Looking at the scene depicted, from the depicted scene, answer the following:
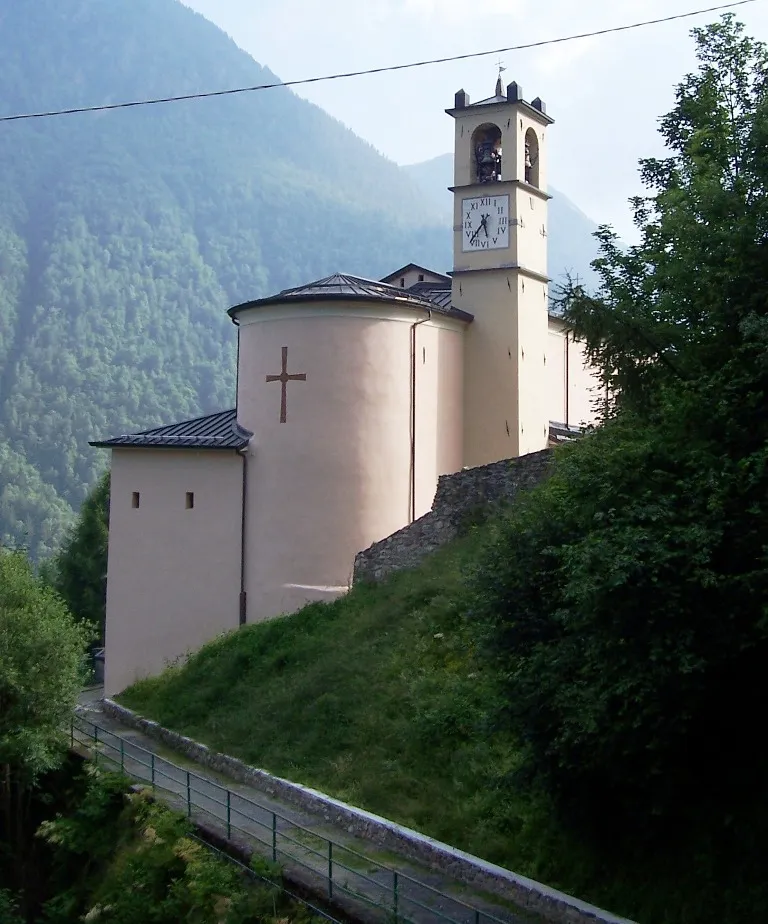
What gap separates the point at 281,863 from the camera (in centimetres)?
1130

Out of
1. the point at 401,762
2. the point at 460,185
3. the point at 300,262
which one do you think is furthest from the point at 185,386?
the point at 401,762

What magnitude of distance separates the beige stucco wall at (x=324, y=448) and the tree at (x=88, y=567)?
2269 centimetres

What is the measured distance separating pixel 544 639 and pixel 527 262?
15.9 m

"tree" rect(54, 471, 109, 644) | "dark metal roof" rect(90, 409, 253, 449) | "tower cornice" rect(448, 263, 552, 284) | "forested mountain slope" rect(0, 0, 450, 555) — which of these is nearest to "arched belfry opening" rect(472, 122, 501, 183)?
"tower cornice" rect(448, 263, 552, 284)

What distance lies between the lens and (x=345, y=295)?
2141cm

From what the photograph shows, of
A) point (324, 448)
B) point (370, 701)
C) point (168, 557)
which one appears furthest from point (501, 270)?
point (370, 701)

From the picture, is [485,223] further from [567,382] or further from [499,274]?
[567,382]

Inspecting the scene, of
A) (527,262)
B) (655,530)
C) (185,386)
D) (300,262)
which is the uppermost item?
(300,262)

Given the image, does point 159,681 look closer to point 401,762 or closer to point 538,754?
point 401,762

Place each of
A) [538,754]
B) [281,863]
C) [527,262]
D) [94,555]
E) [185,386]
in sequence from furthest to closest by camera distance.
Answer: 1. [185,386]
2. [94,555]
3. [527,262]
4. [281,863]
5. [538,754]

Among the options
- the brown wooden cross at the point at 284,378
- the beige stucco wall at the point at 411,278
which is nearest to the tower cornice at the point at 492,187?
the beige stucco wall at the point at 411,278

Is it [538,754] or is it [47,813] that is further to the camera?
[47,813]

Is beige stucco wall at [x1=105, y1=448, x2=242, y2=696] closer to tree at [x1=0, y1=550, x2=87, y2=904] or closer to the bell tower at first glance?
tree at [x1=0, y1=550, x2=87, y2=904]

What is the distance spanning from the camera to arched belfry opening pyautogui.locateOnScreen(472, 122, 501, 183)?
24.2m
